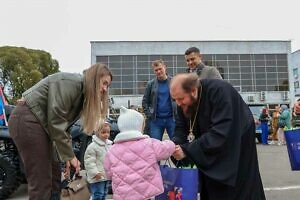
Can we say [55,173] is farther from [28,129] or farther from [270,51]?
[270,51]

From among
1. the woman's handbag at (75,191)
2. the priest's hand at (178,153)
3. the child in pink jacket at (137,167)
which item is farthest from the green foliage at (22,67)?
the priest's hand at (178,153)

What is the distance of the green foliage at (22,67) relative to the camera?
151 feet

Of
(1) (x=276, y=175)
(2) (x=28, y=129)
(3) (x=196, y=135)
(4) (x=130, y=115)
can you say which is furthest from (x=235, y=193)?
(1) (x=276, y=175)

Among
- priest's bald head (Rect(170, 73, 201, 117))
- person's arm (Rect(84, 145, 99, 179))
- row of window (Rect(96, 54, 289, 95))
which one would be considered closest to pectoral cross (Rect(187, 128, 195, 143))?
priest's bald head (Rect(170, 73, 201, 117))

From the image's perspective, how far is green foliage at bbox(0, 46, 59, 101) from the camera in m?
46.0

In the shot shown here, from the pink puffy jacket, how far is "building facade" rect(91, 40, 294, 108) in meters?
43.1

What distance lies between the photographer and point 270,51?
164 feet

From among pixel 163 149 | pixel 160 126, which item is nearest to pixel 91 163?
pixel 160 126

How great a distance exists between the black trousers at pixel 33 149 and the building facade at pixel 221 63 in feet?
141

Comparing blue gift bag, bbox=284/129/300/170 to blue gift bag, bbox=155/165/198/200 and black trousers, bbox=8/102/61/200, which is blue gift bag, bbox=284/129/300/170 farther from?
black trousers, bbox=8/102/61/200

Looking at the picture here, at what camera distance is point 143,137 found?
3422mm

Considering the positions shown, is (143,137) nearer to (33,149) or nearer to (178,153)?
(178,153)

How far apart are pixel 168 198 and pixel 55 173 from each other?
1.25 metres

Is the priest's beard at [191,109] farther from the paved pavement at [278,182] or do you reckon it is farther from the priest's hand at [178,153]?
the paved pavement at [278,182]
